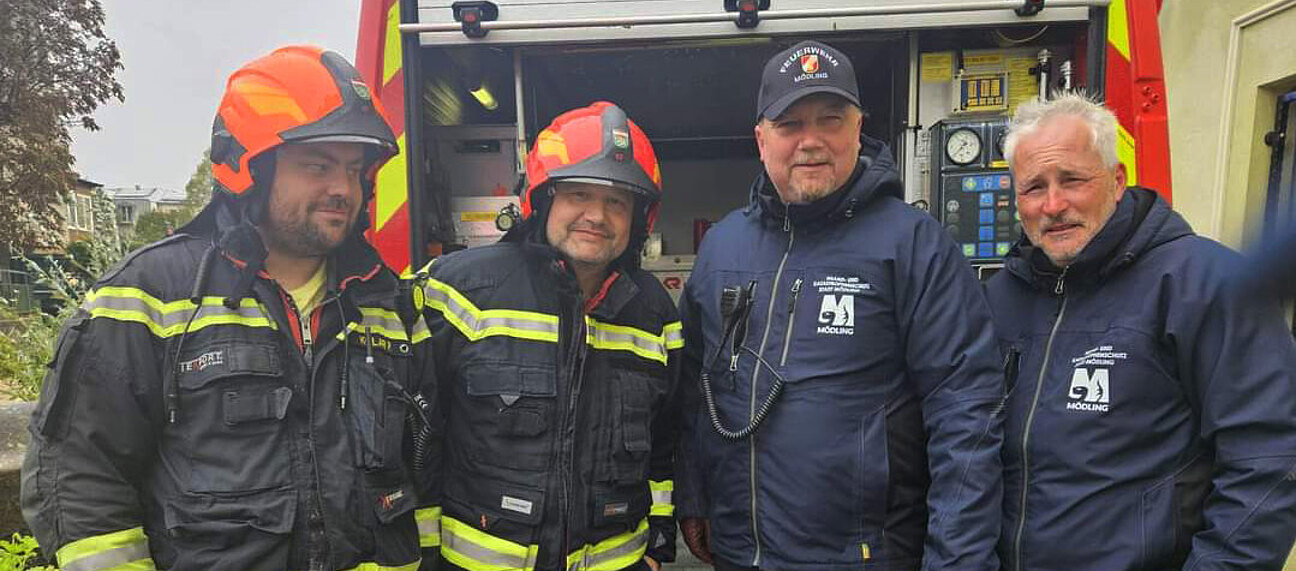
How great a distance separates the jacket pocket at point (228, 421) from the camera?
1.37 m

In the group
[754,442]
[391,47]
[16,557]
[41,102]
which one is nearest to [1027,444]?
[754,442]

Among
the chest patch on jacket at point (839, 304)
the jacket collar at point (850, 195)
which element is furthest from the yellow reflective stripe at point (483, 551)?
the jacket collar at point (850, 195)

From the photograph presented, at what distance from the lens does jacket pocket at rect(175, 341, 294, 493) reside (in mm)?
1374

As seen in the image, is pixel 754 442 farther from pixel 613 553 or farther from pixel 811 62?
pixel 811 62

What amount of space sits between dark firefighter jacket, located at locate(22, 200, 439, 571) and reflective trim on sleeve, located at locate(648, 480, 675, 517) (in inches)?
27.3

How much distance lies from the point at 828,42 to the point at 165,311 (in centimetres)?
217

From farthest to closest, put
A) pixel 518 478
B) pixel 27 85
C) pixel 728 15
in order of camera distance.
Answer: pixel 27 85 → pixel 728 15 → pixel 518 478

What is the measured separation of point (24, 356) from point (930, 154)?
475 cm

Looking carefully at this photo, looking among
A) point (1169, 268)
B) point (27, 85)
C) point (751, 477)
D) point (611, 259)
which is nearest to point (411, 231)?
point (611, 259)

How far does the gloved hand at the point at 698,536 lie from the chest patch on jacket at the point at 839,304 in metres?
0.69

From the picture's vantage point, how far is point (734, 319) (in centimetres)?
178

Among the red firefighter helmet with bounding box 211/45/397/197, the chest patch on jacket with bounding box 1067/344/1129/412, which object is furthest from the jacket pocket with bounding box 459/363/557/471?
the chest patch on jacket with bounding box 1067/344/1129/412

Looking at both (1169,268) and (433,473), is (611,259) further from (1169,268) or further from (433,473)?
(1169,268)

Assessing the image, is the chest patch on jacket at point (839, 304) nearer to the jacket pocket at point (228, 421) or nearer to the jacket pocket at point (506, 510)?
the jacket pocket at point (506, 510)
